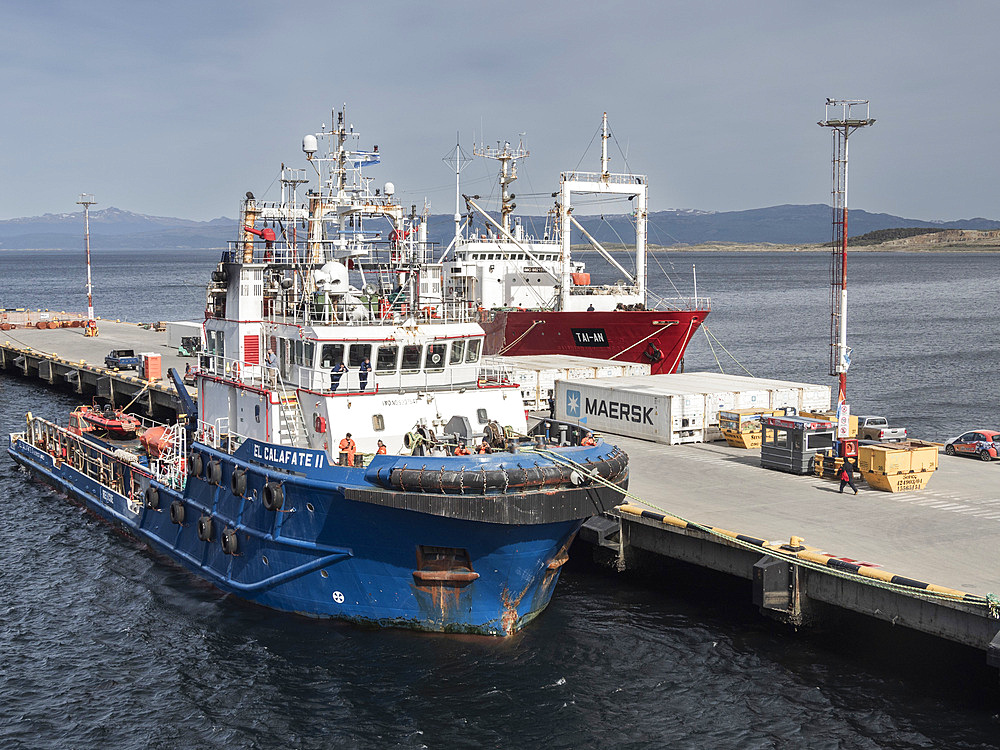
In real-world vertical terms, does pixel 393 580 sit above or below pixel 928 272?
below

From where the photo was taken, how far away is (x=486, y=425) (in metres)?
20.5

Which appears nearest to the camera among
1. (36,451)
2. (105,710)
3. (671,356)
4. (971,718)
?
(971,718)

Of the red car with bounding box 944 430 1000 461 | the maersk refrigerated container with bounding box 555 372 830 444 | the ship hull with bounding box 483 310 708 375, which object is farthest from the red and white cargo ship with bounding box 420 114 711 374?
the red car with bounding box 944 430 1000 461

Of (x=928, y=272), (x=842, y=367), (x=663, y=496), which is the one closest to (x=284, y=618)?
(x=663, y=496)

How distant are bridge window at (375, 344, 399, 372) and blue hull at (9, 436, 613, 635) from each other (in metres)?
2.89

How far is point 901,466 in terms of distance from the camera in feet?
77.6

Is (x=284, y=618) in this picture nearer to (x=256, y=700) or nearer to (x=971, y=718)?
(x=256, y=700)

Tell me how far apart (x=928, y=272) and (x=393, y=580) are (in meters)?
196

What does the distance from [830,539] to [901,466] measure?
513 cm

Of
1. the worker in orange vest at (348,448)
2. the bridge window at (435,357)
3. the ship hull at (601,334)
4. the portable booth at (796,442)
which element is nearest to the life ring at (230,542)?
the worker in orange vest at (348,448)

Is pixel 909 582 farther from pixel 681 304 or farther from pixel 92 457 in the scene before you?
pixel 681 304

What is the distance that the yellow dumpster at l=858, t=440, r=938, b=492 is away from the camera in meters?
23.5

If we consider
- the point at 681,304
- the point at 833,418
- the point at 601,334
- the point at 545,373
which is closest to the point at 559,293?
the point at 601,334

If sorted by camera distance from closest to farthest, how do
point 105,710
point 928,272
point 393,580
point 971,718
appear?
point 971,718 < point 105,710 < point 393,580 < point 928,272
